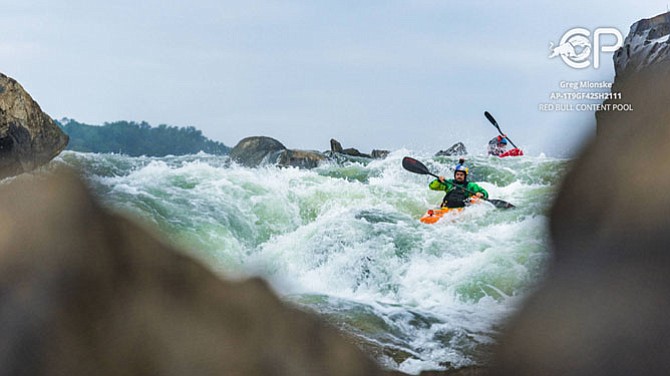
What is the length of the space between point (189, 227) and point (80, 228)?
0.64m

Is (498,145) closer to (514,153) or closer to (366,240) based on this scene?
(514,153)

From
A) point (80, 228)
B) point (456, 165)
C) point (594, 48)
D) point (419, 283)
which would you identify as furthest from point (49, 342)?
point (594, 48)

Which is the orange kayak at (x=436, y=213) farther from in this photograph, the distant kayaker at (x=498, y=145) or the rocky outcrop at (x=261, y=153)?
the rocky outcrop at (x=261, y=153)

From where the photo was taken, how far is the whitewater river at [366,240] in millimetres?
2732

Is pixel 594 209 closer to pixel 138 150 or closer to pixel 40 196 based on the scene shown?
pixel 138 150

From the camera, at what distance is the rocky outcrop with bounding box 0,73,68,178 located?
2711mm

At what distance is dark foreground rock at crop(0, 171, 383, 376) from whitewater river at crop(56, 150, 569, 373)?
22 cm

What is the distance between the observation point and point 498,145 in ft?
13.0

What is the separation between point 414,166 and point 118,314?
2.02 m

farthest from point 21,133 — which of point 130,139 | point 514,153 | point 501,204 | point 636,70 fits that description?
point 636,70

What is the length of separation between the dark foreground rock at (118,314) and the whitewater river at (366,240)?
0.22m

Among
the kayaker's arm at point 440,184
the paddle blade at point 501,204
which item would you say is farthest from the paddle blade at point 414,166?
the paddle blade at point 501,204

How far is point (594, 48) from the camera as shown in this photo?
3.12 metres

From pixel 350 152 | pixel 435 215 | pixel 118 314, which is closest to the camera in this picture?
pixel 118 314
